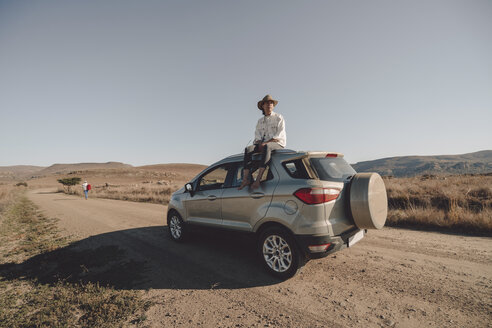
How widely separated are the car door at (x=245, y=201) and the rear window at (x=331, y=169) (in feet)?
2.19

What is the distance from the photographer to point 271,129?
477 centimetres

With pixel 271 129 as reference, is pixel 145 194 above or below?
below

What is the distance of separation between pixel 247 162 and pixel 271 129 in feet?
3.20

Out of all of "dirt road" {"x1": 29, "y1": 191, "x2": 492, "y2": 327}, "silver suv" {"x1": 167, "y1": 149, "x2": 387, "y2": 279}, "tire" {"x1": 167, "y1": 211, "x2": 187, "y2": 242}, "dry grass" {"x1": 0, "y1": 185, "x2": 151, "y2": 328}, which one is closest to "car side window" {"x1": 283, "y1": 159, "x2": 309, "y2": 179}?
"silver suv" {"x1": 167, "y1": 149, "x2": 387, "y2": 279}

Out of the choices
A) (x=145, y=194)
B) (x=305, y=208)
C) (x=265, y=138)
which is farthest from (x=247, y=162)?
(x=145, y=194)

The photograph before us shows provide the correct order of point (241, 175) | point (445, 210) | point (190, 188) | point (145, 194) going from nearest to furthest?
point (241, 175), point (190, 188), point (445, 210), point (145, 194)

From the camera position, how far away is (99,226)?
8367 mm

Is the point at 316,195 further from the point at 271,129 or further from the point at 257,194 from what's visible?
the point at 271,129

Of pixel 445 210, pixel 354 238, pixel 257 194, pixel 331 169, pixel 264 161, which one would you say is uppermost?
pixel 264 161

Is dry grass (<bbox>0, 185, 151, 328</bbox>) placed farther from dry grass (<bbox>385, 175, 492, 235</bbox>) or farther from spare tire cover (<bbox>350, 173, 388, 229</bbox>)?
dry grass (<bbox>385, 175, 492, 235</bbox>)

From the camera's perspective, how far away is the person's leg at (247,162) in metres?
4.20

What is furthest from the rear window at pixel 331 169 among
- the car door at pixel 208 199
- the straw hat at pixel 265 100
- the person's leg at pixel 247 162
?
the car door at pixel 208 199

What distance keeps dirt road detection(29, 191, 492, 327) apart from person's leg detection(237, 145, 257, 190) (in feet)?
3.17

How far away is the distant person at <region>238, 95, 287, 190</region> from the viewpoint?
156 inches
